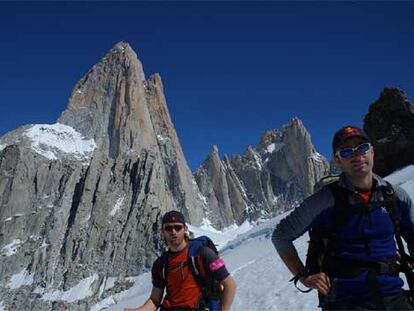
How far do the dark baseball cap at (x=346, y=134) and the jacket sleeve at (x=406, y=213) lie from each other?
1.75 ft

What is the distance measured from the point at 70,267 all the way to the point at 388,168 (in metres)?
91.5

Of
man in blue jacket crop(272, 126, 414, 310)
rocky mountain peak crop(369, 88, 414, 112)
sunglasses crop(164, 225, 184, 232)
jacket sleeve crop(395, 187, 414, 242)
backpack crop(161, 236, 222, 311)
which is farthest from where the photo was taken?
rocky mountain peak crop(369, 88, 414, 112)

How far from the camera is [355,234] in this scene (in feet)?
11.9

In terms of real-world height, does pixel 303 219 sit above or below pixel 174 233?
below

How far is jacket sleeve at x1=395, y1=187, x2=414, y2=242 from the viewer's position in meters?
3.78

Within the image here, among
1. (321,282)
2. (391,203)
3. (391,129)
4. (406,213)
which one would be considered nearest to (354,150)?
(391,203)

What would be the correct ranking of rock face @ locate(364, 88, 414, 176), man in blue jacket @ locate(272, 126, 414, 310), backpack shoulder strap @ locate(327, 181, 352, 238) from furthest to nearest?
rock face @ locate(364, 88, 414, 176)
backpack shoulder strap @ locate(327, 181, 352, 238)
man in blue jacket @ locate(272, 126, 414, 310)

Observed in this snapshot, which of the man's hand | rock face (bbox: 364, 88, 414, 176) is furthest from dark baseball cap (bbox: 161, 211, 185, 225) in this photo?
rock face (bbox: 364, 88, 414, 176)

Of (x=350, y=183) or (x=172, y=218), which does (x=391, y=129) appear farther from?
(x=350, y=183)

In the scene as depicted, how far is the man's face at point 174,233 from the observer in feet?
16.9

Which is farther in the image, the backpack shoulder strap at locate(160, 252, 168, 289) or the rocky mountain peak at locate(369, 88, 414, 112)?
the rocky mountain peak at locate(369, 88, 414, 112)

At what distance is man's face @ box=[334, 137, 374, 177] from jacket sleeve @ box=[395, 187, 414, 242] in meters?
0.30

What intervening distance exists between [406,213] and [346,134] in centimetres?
81

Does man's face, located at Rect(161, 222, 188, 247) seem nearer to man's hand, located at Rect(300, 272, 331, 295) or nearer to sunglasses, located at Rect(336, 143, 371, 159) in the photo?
man's hand, located at Rect(300, 272, 331, 295)
